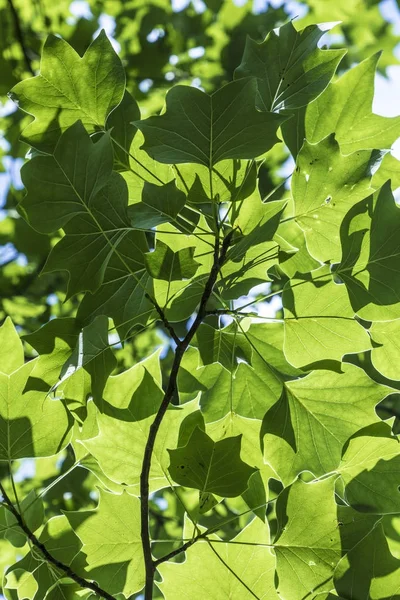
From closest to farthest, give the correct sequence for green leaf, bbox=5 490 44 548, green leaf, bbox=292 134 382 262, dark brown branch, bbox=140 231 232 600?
dark brown branch, bbox=140 231 232 600, green leaf, bbox=292 134 382 262, green leaf, bbox=5 490 44 548

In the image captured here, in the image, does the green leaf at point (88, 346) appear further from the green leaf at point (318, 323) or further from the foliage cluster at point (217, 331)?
the green leaf at point (318, 323)

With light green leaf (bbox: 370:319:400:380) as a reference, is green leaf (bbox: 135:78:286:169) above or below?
above

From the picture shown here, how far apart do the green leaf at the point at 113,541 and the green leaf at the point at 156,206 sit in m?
0.34

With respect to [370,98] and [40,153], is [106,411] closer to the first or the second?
[40,153]

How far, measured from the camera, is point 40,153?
81 cm

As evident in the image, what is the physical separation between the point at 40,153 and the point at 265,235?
294 millimetres

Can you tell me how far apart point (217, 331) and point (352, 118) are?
12.7 inches

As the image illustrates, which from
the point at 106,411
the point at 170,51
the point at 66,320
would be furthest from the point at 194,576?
the point at 170,51

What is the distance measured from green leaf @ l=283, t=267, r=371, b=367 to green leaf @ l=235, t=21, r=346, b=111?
209mm

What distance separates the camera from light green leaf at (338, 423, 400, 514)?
0.80m

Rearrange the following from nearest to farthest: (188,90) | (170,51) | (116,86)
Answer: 1. (188,90)
2. (116,86)
3. (170,51)

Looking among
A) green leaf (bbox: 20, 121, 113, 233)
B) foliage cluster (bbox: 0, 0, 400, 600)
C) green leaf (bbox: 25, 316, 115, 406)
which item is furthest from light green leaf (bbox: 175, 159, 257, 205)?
green leaf (bbox: 25, 316, 115, 406)

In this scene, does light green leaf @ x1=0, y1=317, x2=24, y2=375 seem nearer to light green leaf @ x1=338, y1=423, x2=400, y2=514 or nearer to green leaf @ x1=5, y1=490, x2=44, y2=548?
green leaf @ x1=5, y1=490, x2=44, y2=548

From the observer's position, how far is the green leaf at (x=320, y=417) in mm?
833
